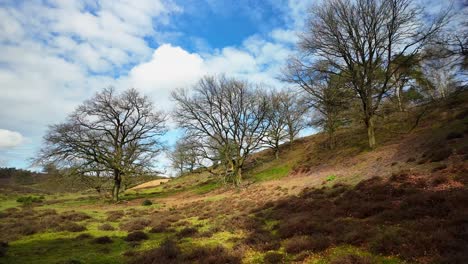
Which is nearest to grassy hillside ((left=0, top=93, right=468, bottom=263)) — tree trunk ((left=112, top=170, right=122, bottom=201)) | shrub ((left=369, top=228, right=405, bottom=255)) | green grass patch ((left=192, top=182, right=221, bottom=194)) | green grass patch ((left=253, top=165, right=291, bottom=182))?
shrub ((left=369, top=228, right=405, bottom=255))

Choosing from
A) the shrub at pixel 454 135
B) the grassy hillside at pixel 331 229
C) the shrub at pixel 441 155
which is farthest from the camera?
the shrub at pixel 454 135

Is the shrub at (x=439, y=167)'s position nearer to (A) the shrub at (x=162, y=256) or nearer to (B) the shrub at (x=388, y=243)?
(B) the shrub at (x=388, y=243)

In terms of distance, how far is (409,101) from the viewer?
1355 inches

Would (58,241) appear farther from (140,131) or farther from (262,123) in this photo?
(262,123)

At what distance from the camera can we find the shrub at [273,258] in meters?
7.92

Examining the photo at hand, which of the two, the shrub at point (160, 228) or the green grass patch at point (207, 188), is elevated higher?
the green grass patch at point (207, 188)

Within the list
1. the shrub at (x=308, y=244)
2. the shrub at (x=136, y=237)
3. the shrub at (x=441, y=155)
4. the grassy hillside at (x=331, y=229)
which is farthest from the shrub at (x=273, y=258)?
the shrub at (x=441, y=155)

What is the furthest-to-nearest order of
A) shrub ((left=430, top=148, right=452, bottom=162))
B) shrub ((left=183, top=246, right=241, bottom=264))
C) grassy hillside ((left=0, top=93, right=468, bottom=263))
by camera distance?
1. shrub ((left=430, top=148, right=452, bottom=162))
2. shrub ((left=183, top=246, right=241, bottom=264))
3. grassy hillside ((left=0, top=93, right=468, bottom=263))

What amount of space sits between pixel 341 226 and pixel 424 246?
3.30m

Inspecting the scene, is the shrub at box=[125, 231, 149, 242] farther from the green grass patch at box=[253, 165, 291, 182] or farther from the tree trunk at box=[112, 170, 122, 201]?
the green grass patch at box=[253, 165, 291, 182]

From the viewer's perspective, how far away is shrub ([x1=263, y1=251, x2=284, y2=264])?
26.0ft

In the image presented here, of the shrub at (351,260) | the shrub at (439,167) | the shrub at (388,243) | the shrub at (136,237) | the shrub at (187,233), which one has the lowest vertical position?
the shrub at (187,233)

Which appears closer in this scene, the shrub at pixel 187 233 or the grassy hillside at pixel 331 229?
the grassy hillside at pixel 331 229

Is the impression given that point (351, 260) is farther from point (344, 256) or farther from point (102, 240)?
point (102, 240)
